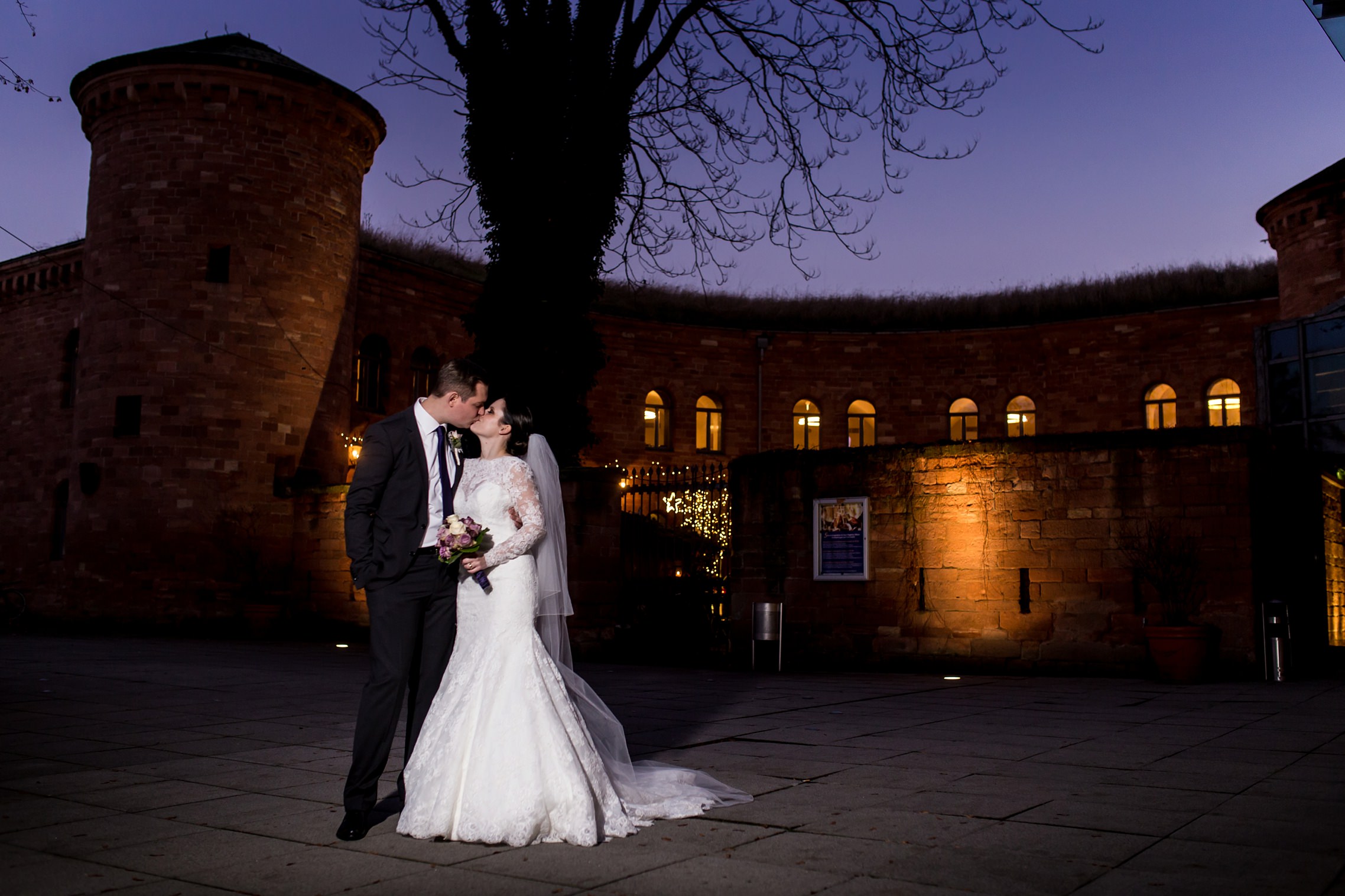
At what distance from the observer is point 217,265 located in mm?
21391

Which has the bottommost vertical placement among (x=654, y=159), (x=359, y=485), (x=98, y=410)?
(x=359, y=485)

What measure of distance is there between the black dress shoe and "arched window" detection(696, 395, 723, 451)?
2665 centimetres

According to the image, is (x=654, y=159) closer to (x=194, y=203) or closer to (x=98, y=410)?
(x=194, y=203)

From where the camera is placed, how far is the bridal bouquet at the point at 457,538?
14.8ft

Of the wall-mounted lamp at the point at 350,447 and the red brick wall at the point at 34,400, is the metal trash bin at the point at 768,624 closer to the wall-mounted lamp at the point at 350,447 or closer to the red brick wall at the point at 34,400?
the wall-mounted lamp at the point at 350,447

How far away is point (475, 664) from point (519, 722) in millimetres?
349

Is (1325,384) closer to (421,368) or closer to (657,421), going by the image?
(657,421)

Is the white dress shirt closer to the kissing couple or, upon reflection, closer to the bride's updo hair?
the kissing couple

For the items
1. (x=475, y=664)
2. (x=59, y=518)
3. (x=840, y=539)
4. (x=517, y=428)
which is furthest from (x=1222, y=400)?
(x=59, y=518)

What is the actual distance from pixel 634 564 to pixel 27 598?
48.0ft

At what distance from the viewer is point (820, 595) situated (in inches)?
561

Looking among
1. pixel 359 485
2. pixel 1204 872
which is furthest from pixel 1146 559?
pixel 359 485

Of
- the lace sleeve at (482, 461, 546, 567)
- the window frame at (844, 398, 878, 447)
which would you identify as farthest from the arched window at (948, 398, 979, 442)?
the lace sleeve at (482, 461, 546, 567)

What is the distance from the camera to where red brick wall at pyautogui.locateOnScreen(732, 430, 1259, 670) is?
12.3 metres
